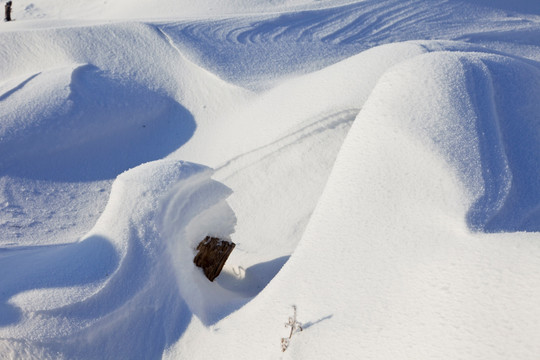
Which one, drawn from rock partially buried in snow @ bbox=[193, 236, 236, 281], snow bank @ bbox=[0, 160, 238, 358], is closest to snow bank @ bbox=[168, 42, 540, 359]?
snow bank @ bbox=[0, 160, 238, 358]

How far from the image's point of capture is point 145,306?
2.16 meters

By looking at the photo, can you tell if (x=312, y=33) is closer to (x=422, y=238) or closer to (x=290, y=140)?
(x=290, y=140)

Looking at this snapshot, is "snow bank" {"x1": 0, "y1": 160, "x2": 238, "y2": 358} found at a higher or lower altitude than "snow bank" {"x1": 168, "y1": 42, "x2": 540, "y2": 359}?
lower

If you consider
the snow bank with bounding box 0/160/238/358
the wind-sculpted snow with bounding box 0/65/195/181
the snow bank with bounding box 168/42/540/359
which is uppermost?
the snow bank with bounding box 168/42/540/359

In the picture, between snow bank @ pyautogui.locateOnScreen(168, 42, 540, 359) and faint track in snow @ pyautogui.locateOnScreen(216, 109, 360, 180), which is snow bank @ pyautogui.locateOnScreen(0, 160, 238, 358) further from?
faint track in snow @ pyautogui.locateOnScreen(216, 109, 360, 180)

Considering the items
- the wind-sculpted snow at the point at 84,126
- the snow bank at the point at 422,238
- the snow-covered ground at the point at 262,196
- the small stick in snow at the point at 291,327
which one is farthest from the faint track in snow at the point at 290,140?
the small stick in snow at the point at 291,327

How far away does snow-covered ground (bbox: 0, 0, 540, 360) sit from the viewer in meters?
1.76

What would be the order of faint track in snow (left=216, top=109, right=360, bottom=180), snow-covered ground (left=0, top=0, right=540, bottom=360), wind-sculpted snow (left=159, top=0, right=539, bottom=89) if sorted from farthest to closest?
wind-sculpted snow (left=159, top=0, right=539, bottom=89) → faint track in snow (left=216, top=109, right=360, bottom=180) → snow-covered ground (left=0, top=0, right=540, bottom=360)

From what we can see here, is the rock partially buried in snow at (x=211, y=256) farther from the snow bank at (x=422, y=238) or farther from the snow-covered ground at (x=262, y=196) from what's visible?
the snow bank at (x=422, y=238)

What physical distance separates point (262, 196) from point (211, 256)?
596 millimetres

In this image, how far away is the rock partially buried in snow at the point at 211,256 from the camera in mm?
2451

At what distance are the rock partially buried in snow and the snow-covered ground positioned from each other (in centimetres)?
5

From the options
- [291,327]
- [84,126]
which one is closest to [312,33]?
[84,126]

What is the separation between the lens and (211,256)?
8.10ft
